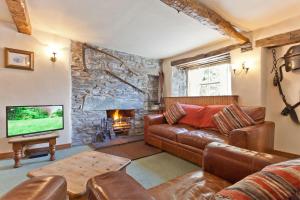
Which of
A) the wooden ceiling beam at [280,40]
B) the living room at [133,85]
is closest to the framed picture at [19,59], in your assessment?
the living room at [133,85]

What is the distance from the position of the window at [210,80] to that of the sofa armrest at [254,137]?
1.72 meters

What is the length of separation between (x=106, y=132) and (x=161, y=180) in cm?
236

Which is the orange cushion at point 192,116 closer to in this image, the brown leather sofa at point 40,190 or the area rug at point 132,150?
the area rug at point 132,150

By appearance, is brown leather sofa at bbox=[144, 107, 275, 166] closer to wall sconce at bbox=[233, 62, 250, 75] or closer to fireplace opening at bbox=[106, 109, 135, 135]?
wall sconce at bbox=[233, 62, 250, 75]

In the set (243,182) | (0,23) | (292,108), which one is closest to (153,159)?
(243,182)

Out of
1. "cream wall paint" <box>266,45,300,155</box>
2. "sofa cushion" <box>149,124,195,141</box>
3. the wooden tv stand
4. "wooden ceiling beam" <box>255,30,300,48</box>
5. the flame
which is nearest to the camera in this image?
the wooden tv stand

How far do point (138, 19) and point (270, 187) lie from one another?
2.78 meters

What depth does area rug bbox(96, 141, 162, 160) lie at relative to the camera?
3.02m

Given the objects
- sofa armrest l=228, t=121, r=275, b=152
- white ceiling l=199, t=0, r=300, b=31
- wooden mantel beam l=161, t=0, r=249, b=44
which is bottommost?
sofa armrest l=228, t=121, r=275, b=152

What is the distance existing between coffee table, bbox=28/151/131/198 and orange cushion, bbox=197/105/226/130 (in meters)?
1.88

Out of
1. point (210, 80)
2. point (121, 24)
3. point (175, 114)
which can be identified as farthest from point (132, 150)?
point (210, 80)

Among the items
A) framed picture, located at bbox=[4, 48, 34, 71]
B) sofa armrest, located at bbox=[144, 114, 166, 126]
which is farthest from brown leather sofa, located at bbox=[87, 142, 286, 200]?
framed picture, located at bbox=[4, 48, 34, 71]

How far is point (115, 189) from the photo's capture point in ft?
2.52

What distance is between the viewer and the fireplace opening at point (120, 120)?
14.4 ft
